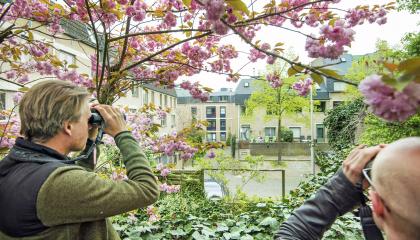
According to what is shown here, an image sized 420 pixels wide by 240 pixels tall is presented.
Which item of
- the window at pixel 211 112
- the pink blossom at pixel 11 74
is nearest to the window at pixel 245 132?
the window at pixel 211 112

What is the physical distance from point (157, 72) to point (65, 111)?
1.88m

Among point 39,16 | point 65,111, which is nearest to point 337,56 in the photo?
point 65,111

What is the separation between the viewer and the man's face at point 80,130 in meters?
1.10

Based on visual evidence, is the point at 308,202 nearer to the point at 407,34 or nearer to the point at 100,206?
the point at 100,206

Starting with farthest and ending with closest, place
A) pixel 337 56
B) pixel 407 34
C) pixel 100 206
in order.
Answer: pixel 407 34
pixel 337 56
pixel 100 206

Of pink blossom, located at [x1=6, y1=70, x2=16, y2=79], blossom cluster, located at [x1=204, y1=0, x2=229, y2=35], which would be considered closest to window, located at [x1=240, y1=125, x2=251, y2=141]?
pink blossom, located at [x1=6, y1=70, x2=16, y2=79]

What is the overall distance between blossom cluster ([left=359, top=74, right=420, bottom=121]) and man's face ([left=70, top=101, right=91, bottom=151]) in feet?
2.79

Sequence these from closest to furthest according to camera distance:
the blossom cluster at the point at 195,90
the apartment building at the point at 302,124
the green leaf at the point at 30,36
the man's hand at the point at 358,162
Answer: the man's hand at the point at 358,162 < the green leaf at the point at 30,36 < the blossom cluster at the point at 195,90 < the apartment building at the point at 302,124

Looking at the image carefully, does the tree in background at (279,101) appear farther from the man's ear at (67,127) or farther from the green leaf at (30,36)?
the man's ear at (67,127)

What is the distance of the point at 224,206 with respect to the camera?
280 inches

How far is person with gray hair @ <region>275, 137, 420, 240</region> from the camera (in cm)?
63

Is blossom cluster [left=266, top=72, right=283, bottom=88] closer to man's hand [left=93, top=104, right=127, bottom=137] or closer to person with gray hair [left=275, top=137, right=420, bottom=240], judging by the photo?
man's hand [left=93, top=104, right=127, bottom=137]

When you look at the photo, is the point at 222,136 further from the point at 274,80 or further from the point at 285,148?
the point at 274,80

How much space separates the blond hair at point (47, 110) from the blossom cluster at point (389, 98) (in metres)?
0.85
